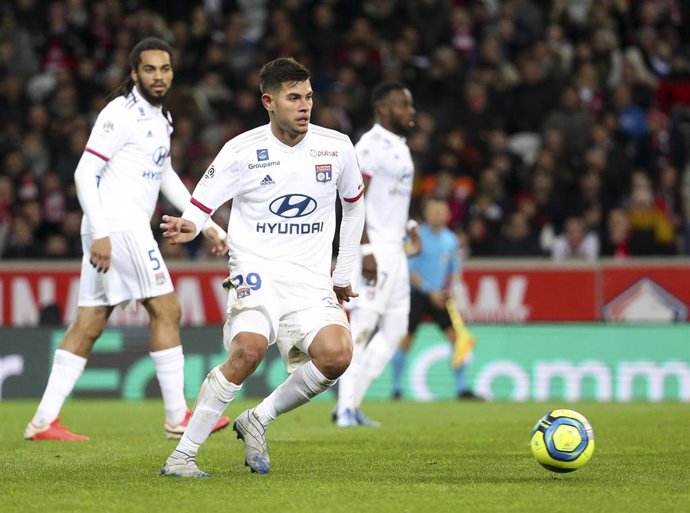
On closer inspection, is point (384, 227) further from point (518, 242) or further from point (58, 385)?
point (518, 242)

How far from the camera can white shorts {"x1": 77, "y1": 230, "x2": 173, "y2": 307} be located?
9.54 m

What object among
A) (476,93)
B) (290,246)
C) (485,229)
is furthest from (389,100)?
(476,93)

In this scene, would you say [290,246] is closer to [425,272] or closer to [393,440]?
[393,440]

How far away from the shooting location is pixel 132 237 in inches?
376

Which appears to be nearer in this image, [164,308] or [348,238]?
[348,238]

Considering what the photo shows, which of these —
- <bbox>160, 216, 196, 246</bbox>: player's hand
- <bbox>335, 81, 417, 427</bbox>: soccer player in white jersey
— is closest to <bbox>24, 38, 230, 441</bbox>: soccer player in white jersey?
<bbox>335, 81, 417, 427</bbox>: soccer player in white jersey

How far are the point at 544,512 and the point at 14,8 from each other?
55.9 ft

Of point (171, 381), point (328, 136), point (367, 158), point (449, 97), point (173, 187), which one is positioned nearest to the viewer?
point (328, 136)

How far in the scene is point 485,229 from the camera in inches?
711

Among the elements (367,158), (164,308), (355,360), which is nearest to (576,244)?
(355,360)

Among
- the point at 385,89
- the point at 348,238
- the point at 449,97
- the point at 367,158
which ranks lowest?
the point at 348,238

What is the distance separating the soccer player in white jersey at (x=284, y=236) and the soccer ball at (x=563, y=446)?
44.0 inches

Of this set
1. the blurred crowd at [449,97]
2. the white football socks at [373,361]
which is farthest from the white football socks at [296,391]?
the blurred crowd at [449,97]

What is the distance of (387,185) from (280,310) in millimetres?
3778
